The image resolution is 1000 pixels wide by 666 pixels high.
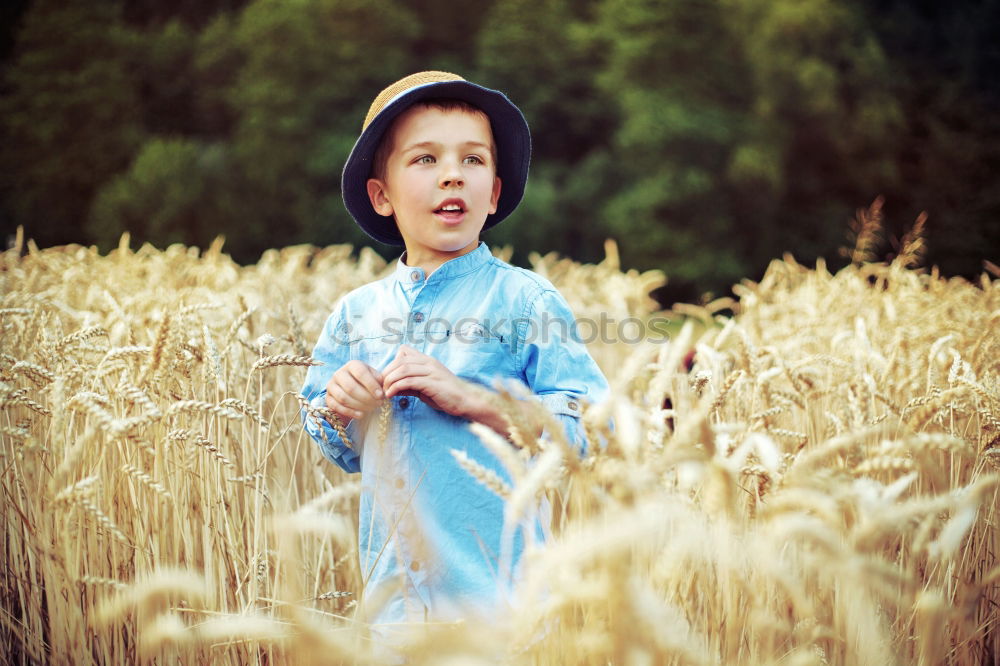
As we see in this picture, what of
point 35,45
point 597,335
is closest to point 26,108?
point 35,45

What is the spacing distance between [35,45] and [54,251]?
1574cm

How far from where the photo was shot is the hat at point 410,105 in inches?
63.3

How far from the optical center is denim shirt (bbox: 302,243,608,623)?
147 cm

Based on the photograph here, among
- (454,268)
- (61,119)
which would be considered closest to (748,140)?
(61,119)

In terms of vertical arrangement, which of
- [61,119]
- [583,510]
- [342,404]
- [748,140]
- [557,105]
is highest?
[557,105]

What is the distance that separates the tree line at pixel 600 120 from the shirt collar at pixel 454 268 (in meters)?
14.1

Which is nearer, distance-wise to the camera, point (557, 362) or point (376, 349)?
point (557, 362)

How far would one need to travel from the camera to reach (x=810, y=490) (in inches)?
34.5

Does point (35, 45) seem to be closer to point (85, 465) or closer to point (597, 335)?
point (597, 335)

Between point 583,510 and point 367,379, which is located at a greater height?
point 367,379

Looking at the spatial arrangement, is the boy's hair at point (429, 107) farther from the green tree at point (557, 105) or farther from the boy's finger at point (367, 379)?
the green tree at point (557, 105)

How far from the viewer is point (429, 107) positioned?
1.64 metres

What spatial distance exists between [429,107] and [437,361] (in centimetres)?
58
